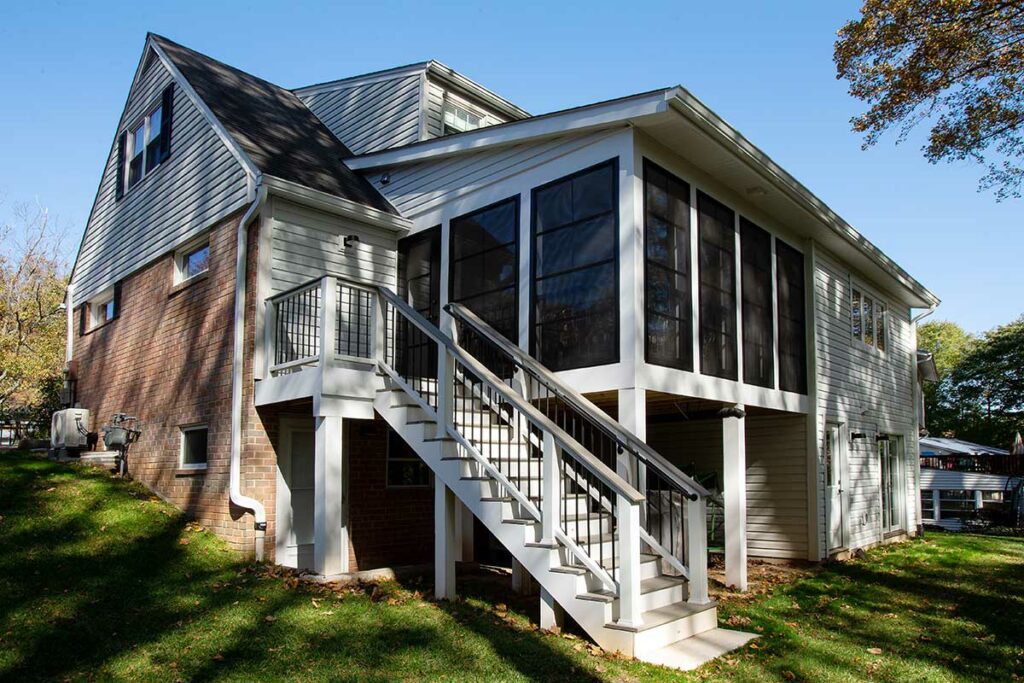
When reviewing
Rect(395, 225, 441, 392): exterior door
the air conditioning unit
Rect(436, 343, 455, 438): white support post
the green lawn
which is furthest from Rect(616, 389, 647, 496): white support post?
the air conditioning unit

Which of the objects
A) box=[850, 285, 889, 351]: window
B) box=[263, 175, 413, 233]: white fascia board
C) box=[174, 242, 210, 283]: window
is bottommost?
box=[850, 285, 889, 351]: window

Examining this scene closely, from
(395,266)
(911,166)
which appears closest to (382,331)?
(395,266)

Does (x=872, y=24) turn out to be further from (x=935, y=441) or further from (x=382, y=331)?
(x=935, y=441)

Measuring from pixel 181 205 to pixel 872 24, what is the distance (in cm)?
1039

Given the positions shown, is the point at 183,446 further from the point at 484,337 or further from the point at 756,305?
the point at 756,305

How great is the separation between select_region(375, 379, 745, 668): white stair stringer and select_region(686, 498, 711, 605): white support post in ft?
0.37

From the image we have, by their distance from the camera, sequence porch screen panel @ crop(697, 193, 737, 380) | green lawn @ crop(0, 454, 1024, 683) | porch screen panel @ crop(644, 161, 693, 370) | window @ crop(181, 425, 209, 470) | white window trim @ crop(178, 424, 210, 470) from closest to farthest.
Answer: green lawn @ crop(0, 454, 1024, 683) → porch screen panel @ crop(644, 161, 693, 370) → porch screen panel @ crop(697, 193, 737, 380) → white window trim @ crop(178, 424, 210, 470) → window @ crop(181, 425, 209, 470)

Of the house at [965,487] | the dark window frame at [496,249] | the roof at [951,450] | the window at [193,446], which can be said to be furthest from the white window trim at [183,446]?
the roof at [951,450]

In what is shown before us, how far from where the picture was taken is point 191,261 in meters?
11.0

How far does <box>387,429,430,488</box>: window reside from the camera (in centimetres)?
1020

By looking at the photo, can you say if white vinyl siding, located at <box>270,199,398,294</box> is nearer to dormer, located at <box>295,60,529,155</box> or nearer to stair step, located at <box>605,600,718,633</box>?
dormer, located at <box>295,60,529,155</box>

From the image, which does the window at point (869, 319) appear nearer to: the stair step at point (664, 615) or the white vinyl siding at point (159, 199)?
the stair step at point (664, 615)

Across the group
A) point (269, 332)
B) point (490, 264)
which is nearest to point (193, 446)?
point (269, 332)

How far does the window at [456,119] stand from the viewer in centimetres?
1255
